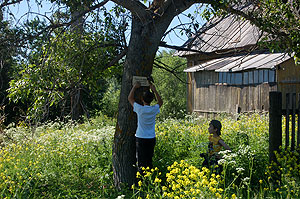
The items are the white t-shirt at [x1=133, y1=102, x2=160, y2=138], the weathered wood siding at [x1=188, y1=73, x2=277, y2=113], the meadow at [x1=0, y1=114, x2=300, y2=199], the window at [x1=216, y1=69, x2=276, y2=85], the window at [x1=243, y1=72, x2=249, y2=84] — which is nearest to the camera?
the meadow at [x1=0, y1=114, x2=300, y2=199]

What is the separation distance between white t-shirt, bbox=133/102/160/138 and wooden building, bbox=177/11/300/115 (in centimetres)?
695

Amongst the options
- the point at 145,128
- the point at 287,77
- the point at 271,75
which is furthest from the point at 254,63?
the point at 145,128

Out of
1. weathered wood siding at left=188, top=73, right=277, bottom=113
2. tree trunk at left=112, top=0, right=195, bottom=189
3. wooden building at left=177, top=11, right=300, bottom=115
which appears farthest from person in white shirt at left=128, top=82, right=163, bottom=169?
weathered wood siding at left=188, top=73, right=277, bottom=113

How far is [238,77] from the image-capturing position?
1661cm

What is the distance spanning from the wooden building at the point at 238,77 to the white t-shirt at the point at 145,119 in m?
6.95

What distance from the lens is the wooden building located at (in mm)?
14086

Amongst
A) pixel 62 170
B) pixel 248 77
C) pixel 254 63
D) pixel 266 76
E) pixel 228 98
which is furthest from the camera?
pixel 228 98

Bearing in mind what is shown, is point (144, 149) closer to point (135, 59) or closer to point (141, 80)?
point (141, 80)

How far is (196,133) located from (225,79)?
930 centimetres

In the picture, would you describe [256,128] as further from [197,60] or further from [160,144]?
[197,60]

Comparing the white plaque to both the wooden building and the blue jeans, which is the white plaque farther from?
the wooden building

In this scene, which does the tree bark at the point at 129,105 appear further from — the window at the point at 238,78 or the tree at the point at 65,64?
the window at the point at 238,78

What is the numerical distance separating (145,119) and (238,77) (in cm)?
1181

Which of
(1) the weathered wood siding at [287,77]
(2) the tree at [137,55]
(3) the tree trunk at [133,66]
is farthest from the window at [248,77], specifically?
(3) the tree trunk at [133,66]
